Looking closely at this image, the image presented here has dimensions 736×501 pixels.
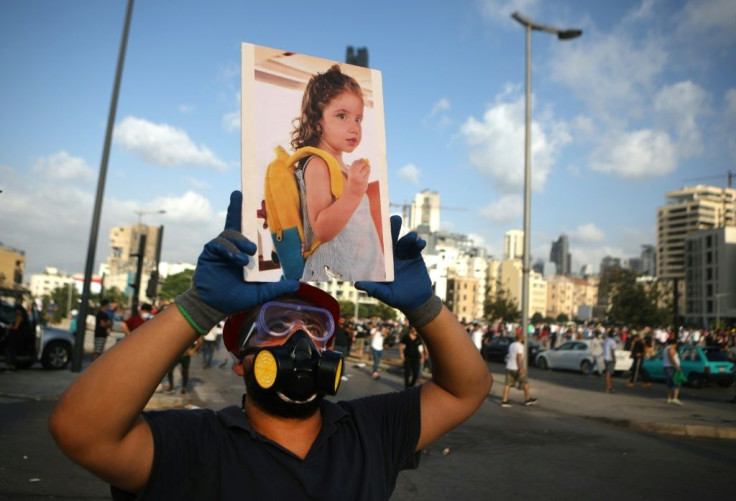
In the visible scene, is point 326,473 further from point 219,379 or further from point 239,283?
point 219,379

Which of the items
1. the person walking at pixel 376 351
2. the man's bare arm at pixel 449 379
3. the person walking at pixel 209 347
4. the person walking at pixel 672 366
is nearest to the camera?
the man's bare arm at pixel 449 379

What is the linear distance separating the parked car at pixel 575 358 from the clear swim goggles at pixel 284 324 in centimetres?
2697

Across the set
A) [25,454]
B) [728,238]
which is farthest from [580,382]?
[728,238]

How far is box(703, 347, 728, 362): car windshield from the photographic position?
23062mm

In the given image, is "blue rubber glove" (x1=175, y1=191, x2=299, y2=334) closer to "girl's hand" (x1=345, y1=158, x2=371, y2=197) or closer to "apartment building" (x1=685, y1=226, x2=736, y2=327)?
"girl's hand" (x1=345, y1=158, x2=371, y2=197)

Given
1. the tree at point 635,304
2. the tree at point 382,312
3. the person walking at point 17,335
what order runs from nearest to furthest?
1. the person walking at point 17,335
2. the tree at point 635,304
3. the tree at point 382,312

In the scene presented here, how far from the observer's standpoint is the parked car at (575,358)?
91.1ft

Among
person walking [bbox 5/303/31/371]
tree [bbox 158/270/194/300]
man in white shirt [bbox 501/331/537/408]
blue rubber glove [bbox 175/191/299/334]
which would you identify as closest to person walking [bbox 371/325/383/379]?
man in white shirt [bbox 501/331/537/408]

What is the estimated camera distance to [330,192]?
2.21m

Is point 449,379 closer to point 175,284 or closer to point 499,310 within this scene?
point 499,310

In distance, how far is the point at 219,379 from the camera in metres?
17.9

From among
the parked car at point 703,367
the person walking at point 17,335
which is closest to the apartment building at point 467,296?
the parked car at point 703,367

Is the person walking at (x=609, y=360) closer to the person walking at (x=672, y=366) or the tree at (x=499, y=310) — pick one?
the person walking at (x=672, y=366)

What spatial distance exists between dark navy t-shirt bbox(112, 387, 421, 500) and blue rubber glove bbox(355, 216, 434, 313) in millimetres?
453
